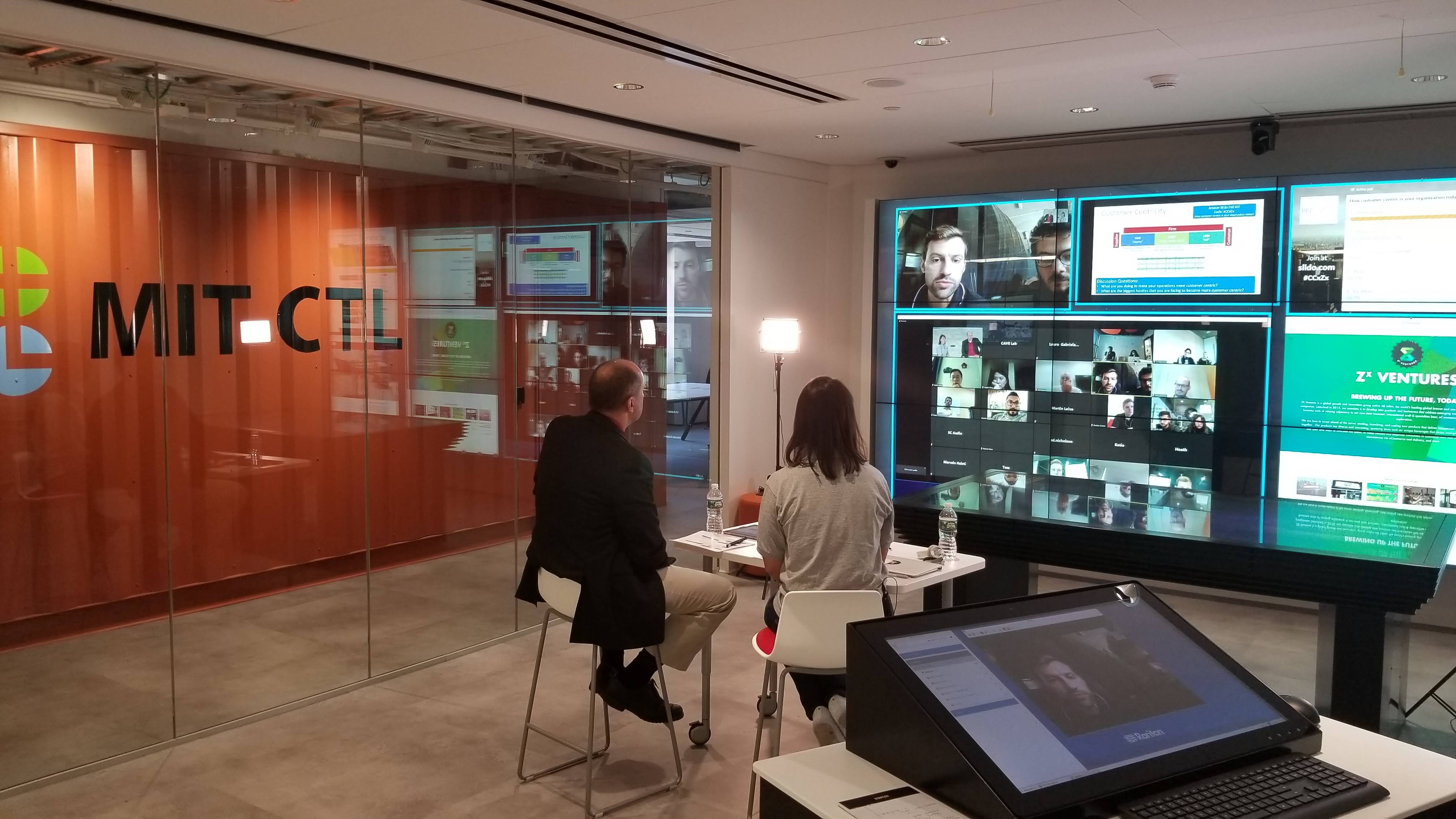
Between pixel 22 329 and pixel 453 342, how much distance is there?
2.05 metres

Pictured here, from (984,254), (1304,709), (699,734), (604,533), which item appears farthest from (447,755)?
(984,254)

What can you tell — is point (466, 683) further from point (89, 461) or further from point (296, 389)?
point (89, 461)

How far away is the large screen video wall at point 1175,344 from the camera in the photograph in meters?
5.77

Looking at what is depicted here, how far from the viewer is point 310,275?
4.90 metres

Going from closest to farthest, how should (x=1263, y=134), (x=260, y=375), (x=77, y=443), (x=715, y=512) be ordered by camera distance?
1. (x=77, y=443)
2. (x=715, y=512)
3. (x=260, y=375)
4. (x=1263, y=134)

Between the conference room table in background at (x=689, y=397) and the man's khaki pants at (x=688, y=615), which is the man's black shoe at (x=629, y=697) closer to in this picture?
the man's khaki pants at (x=688, y=615)

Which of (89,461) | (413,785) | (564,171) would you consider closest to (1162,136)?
(564,171)

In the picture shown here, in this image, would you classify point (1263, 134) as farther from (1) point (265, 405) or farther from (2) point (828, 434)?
(1) point (265, 405)

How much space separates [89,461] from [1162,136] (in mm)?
6157

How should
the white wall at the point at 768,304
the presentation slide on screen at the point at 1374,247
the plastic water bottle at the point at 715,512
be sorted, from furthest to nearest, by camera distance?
the white wall at the point at 768,304 → the presentation slide on screen at the point at 1374,247 → the plastic water bottle at the point at 715,512

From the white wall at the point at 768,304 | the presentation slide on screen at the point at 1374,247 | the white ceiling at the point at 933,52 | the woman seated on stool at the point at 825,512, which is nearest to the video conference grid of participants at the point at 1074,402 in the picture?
the presentation slide on screen at the point at 1374,247

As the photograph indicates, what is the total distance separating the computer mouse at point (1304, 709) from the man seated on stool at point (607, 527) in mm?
2143

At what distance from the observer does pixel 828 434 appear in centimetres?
370

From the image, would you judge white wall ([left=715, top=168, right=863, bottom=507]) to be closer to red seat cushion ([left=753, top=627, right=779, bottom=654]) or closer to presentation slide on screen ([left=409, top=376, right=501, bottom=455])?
presentation slide on screen ([left=409, top=376, right=501, bottom=455])
